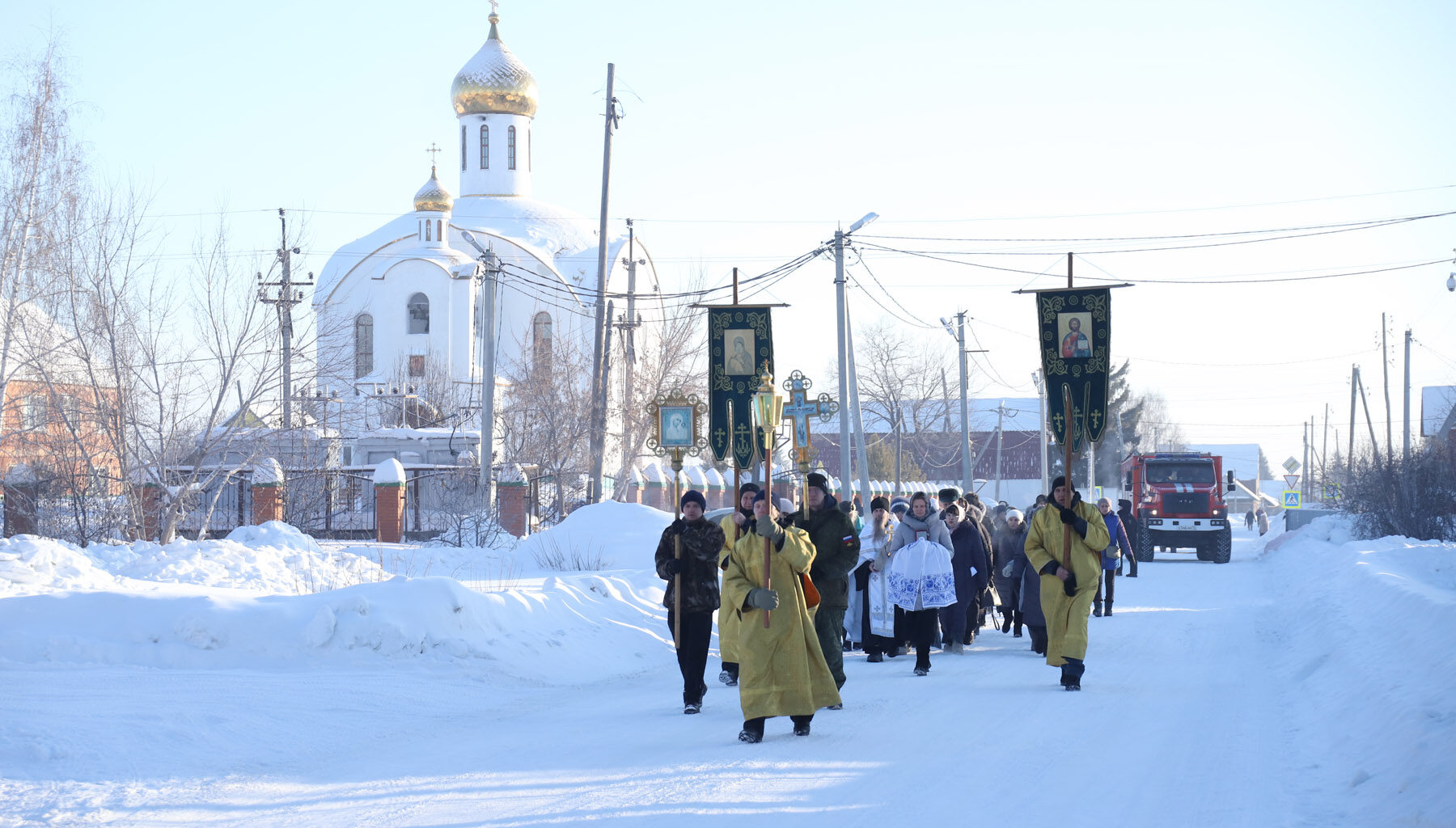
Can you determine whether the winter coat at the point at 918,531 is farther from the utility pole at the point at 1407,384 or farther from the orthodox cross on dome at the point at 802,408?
the utility pole at the point at 1407,384

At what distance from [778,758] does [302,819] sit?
2.50 meters

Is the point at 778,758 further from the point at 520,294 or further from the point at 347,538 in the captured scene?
the point at 520,294

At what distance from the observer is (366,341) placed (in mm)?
50781

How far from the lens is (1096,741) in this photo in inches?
310

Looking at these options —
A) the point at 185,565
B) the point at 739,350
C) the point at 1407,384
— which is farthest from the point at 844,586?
the point at 1407,384

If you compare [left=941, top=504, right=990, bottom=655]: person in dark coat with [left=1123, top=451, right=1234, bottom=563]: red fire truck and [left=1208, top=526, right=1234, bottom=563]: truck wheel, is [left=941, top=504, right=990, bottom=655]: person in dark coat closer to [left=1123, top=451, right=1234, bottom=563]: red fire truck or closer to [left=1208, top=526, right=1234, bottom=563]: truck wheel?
[left=1123, top=451, right=1234, bottom=563]: red fire truck

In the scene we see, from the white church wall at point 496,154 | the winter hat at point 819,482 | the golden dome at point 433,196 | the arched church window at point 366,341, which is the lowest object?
the winter hat at point 819,482

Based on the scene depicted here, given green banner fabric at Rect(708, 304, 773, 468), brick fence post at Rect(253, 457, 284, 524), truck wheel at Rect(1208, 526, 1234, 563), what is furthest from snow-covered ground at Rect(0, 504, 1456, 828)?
truck wheel at Rect(1208, 526, 1234, 563)

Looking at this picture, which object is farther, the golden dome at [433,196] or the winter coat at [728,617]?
the golden dome at [433,196]

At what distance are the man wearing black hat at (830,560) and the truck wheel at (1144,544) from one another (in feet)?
81.2

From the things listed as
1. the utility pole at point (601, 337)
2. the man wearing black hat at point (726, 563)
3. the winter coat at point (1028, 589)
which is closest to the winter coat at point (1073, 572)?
the winter coat at point (1028, 589)

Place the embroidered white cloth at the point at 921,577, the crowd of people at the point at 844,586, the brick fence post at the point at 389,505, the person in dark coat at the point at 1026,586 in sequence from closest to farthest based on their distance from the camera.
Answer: the crowd of people at the point at 844,586 → the embroidered white cloth at the point at 921,577 → the person in dark coat at the point at 1026,586 → the brick fence post at the point at 389,505

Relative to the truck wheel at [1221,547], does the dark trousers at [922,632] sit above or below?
above

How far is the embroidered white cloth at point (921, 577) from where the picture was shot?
11625 mm
